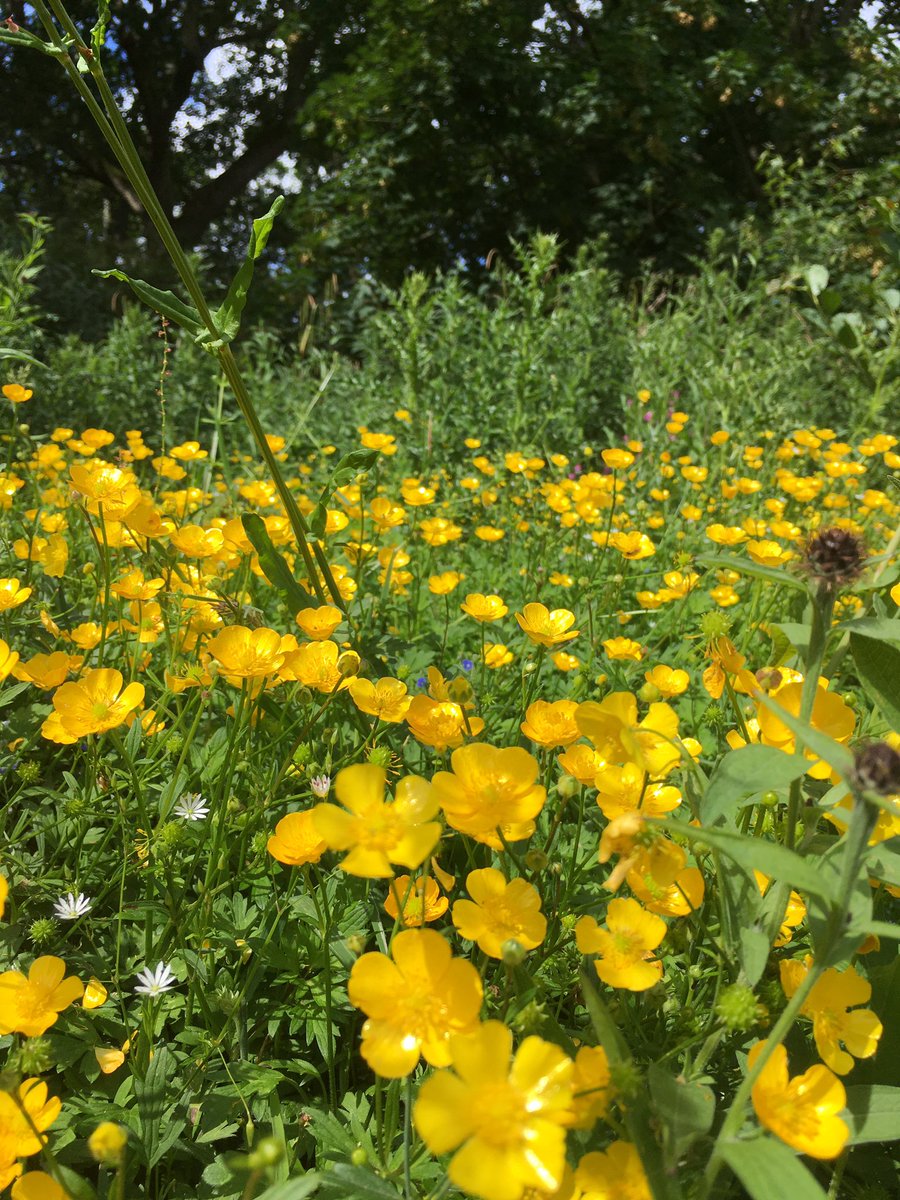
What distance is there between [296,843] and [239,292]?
34.9 inches

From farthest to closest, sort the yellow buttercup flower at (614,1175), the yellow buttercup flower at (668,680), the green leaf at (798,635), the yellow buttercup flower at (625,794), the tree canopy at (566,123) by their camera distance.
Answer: the tree canopy at (566,123) → the yellow buttercup flower at (668,680) → the yellow buttercup flower at (625,794) → the green leaf at (798,635) → the yellow buttercup flower at (614,1175)

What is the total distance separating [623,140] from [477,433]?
673cm

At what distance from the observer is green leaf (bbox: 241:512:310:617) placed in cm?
137

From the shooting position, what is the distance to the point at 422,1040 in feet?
2.18

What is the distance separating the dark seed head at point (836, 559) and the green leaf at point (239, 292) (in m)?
0.92

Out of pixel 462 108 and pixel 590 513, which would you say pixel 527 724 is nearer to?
pixel 590 513

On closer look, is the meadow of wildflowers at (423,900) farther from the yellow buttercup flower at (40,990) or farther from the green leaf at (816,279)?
the green leaf at (816,279)

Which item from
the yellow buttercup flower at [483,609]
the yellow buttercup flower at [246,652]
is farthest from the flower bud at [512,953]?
the yellow buttercup flower at [483,609]

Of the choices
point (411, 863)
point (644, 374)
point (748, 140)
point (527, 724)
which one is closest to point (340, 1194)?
point (411, 863)

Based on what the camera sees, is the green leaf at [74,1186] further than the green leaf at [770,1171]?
Yes

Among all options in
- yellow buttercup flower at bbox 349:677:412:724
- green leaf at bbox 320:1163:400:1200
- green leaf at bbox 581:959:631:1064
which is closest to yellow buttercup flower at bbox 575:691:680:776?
green leaf at bbox 581:959:631:1064

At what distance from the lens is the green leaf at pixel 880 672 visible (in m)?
0.84

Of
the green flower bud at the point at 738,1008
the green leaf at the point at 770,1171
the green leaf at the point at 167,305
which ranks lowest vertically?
the green flower bud at the point at 738,1008

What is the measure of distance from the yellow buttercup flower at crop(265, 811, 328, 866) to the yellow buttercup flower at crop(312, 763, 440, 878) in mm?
269
